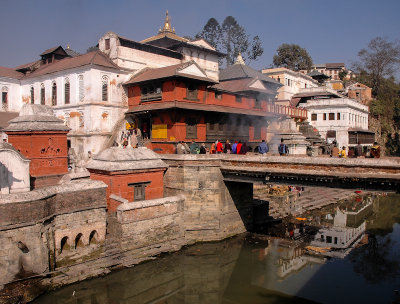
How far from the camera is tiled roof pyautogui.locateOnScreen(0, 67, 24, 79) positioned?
30.5 metres

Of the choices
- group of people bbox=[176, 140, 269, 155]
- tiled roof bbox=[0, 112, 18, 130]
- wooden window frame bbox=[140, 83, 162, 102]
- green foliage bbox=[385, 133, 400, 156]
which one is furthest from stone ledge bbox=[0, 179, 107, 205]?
green foliage bbox=[385, 133, 400, 156]

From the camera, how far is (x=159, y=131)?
23.9m

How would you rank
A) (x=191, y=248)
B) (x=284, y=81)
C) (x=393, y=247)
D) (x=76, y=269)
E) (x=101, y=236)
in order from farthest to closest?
(x=284, y=81) < (x=393, y=247) < (x=191, y=248) < (x=101, y=236) < (x=76, y=269)

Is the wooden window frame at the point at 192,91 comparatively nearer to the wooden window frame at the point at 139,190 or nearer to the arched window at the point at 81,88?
the arched window at the point at 81,88

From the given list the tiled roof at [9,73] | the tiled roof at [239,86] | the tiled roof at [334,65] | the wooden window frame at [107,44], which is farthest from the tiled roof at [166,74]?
the tiled roof at [334,65]

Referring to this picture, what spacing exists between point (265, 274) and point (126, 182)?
774 centimetres

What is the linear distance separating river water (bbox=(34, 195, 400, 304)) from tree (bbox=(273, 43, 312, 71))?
47.5 meters

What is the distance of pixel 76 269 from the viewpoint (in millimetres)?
14016

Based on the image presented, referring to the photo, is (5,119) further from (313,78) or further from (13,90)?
(313,78)

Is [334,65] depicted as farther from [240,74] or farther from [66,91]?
[66,91]

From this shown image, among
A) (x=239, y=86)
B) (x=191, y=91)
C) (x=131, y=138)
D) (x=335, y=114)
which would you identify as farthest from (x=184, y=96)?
(x=335, y=114)

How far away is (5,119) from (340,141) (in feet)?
116

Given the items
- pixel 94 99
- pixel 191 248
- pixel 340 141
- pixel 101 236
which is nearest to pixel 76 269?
pixel 101 236

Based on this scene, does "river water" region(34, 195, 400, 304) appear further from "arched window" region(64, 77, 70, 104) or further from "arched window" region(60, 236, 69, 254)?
"arched window" region(64, 77, 70, 104)
